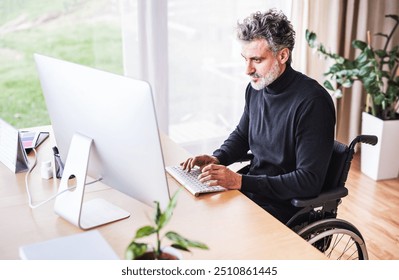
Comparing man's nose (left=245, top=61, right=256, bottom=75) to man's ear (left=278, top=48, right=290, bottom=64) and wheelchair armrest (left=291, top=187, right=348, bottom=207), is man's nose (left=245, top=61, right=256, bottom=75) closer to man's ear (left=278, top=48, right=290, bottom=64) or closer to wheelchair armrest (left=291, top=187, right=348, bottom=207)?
man's ear (left=278, top=48, right=290, bottom=64)

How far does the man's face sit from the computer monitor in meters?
0.75

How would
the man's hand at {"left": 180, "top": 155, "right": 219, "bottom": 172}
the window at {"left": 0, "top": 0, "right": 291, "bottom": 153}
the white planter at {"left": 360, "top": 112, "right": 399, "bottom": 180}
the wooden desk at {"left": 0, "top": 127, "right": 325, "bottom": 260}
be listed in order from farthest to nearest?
1. the white planter at {"left": 360, "top": 112, "right": 399, "bottom": 180}
2. the window at {"left": 0, "top": 0, "right": 291, "bottom": 153}
3. the man's hand at {"left": 180, "top": 155, "right": 219, "bottom": 172}
4. the wooden desk at {"left": 0, "top": 127, "right": 325, "bottom": 260}

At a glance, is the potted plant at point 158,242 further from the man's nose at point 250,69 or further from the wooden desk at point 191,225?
the man's nose at point 250,69

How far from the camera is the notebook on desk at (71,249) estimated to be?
4.10 ft

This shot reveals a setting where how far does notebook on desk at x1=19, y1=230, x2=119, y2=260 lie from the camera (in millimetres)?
1250

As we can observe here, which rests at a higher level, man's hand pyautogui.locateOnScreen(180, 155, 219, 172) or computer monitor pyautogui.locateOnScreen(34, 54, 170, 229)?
computer monitor pyautogui.locateOnScreen(34, 54, 170, 229)

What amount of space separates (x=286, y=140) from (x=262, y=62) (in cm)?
30

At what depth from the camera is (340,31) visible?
3.68 metres

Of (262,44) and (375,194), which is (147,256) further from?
(375,194)

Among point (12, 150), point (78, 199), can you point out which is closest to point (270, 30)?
point (78, 199)

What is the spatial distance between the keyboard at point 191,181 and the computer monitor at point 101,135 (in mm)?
263

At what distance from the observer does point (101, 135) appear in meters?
1.41

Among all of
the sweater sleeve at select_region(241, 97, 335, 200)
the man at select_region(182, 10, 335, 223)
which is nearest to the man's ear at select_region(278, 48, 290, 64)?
the man at select_region(182, 10, 335, 223)

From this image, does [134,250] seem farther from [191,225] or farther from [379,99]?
[379,99]
